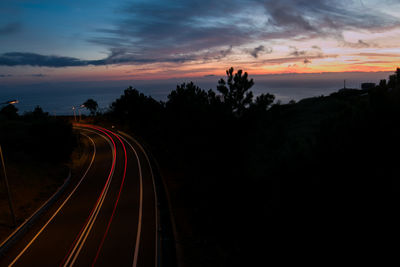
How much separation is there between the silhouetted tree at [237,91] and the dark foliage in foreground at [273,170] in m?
0.08

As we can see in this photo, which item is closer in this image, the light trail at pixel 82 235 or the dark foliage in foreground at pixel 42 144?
the light trail at pixel 82 235

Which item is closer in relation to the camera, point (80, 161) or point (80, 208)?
point (80, 208)

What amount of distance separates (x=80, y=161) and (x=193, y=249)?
31877 mm

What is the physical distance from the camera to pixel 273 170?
12.0 m

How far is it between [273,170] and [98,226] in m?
13.6

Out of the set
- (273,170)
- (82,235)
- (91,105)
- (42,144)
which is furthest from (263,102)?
(91,105)

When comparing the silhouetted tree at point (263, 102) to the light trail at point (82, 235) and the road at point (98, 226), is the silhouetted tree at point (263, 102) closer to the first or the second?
the road at point (98, 226)

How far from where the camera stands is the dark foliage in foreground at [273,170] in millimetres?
7082

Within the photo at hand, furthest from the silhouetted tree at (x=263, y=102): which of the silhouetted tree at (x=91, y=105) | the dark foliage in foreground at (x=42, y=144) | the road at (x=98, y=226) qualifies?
the silhouetted tree at (x=91, y=105)

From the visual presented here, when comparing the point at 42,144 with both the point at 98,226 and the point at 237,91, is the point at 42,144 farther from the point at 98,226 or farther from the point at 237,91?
the point at 237,91

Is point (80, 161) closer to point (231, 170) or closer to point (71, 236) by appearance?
point (71, 236)

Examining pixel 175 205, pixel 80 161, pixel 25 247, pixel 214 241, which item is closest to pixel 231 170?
pixel 214 241

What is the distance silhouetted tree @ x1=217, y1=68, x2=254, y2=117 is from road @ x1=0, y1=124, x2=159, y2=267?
10.7 metres

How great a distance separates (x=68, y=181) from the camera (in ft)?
102
